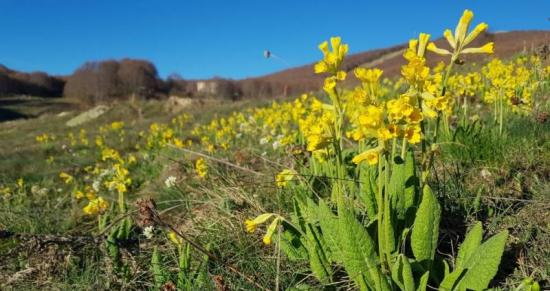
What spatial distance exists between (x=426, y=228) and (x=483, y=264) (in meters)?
0.22

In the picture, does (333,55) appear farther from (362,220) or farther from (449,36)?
(362,220)

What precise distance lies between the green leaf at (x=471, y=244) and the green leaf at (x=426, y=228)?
11 centimetres

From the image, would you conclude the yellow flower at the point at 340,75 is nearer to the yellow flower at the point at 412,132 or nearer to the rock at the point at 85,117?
the yellow flower at the point at 412,132

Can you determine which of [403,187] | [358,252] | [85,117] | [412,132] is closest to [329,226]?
[358,252]

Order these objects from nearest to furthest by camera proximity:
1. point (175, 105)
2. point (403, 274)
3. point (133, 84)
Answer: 1. point (403, 274)
2. point (175, 105)
3. point (133, 84)

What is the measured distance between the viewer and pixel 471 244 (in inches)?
70.0

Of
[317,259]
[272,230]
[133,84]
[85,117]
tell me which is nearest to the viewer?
[272,230]

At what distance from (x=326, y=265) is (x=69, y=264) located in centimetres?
144

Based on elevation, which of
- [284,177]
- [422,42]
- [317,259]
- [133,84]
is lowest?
[317,259]

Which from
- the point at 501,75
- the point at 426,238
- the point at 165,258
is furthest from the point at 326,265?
the point at 501,75

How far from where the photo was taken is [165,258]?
8.05 ft

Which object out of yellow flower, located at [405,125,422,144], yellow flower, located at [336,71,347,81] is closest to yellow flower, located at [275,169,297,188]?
yellow flower, located at [336,71,347,81]

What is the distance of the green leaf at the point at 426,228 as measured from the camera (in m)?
1.68

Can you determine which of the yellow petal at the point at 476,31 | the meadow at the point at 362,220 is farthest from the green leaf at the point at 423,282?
the yellow petal at the point at 476,31
